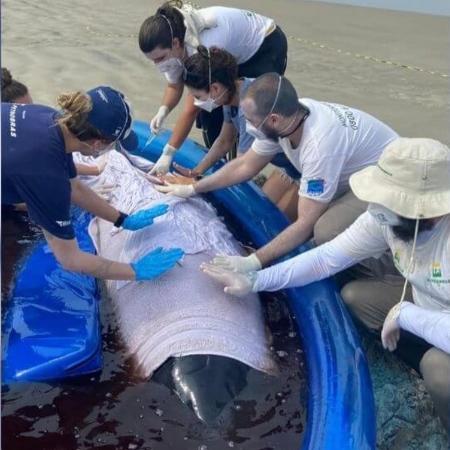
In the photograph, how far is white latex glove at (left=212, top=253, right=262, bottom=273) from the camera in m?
2.92

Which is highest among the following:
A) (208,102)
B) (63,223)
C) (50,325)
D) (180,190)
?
(208,102)

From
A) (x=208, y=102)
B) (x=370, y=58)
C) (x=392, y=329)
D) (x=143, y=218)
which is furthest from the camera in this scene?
(x=370, y=58)

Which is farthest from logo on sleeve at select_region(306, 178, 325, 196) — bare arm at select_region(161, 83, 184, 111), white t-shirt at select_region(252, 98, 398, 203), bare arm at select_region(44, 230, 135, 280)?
bare arm at select_region(161, 83, 184, 111)

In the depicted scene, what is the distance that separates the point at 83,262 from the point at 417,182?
4.23ft

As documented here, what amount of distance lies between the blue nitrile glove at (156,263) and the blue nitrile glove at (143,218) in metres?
0.30

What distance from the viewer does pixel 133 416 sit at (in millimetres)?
2525

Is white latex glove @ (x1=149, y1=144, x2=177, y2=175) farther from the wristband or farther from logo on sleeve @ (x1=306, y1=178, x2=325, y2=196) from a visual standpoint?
logo on sleeve @ (x1=306, y1=178, x2=325, y2=196)

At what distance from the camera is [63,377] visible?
259 centimetres

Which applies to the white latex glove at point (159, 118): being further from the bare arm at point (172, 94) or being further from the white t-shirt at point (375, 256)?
the white t-shirt at point (375, 256)

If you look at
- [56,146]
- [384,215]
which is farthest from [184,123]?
[384,215]

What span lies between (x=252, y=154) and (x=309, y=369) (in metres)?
1.11

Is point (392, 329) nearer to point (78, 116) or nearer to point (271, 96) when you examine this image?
point (271, 96)

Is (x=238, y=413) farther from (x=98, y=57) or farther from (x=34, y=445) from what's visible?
(x=98, y=57)

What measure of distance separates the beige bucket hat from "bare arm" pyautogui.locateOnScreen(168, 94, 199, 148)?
1710 mm
